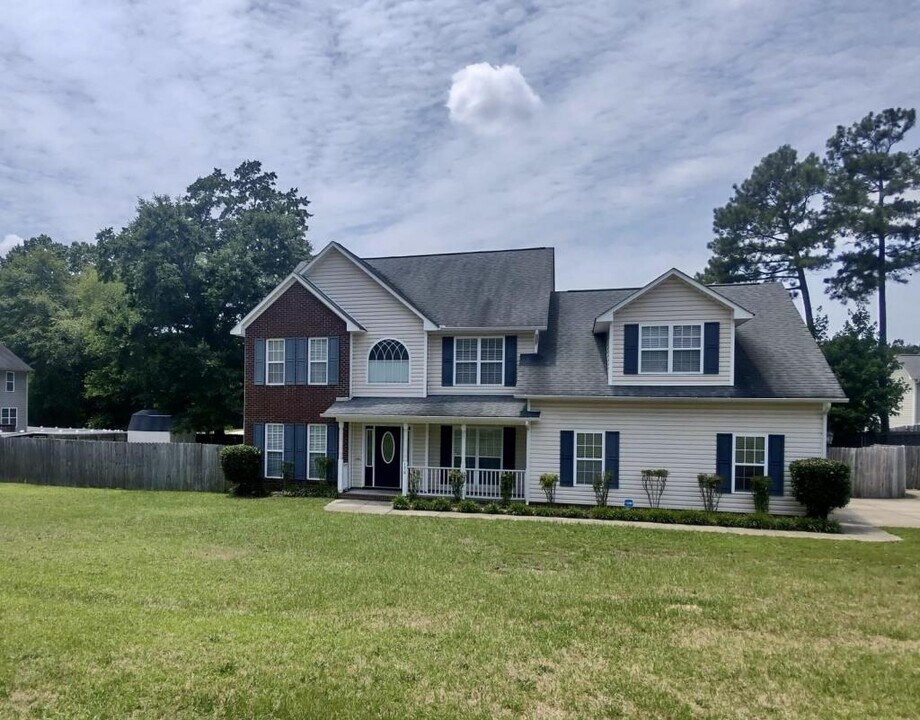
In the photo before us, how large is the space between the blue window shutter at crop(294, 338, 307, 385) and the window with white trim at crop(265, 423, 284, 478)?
5.53ft

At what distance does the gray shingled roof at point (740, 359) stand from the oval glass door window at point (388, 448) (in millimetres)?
4872

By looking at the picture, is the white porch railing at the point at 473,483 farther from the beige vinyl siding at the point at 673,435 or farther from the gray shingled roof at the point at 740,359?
the gray shingled roof at the point at 740,359

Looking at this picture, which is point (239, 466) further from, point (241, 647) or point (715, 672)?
point (715, 672)

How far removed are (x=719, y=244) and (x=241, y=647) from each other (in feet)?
119

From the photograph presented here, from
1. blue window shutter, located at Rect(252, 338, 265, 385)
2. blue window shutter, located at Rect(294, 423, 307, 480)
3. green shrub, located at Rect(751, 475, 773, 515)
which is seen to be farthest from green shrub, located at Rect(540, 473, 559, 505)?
blue window shutter, located at Rect(252, 338, 265, 385)

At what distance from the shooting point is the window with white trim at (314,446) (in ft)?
62.8

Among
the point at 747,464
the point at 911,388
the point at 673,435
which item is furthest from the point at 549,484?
the point at 911,388

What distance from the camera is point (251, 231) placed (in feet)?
104

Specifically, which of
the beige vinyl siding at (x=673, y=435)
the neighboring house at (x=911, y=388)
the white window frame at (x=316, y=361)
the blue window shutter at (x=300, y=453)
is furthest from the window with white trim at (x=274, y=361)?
the neighboring house at (x=911, y=388)

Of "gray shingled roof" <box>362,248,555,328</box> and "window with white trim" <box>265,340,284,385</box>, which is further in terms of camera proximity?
"window with white trim" <box>265,340,284,385</box>

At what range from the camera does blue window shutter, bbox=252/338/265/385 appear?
1984 centimetres

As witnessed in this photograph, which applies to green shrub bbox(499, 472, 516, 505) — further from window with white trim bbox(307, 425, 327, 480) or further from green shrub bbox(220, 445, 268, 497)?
green shrub bbox(220, 445, 268, 497)

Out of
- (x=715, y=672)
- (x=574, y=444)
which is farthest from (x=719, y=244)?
(x=715, y=672)

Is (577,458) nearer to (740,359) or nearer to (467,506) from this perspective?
(467,506)
